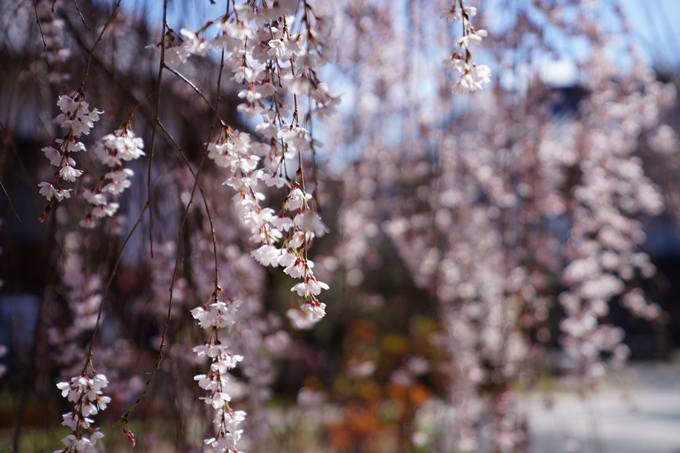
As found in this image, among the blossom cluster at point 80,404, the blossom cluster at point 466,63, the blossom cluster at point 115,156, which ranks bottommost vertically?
the blossom cluster at point 80,404

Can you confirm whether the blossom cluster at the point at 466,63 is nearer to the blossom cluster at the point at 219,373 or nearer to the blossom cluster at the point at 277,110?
the blossom cluster at the point at 277,110

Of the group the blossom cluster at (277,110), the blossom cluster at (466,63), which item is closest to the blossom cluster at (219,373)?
the blossom cluster at (277,110)

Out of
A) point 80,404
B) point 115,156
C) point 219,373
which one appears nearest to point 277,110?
point 115,156

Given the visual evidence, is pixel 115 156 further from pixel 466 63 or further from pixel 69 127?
pixel 466 63

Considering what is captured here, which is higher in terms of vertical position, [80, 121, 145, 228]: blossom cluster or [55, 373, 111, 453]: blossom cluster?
[80, 121, 145, 228]: blossom cluster

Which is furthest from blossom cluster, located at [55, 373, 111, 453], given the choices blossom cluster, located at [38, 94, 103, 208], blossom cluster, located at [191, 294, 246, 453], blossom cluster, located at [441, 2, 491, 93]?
blossom cluster, located at [441, 2, 491, 93]

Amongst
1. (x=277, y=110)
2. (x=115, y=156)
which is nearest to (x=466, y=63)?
(x=277, y=110)

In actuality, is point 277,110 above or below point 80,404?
above

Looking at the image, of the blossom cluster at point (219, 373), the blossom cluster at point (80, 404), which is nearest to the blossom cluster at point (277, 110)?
the blossom cluster at point (219, 373)

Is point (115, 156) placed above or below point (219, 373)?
above

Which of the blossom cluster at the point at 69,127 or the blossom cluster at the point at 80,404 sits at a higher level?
the blossom cluster at the point at 69,127

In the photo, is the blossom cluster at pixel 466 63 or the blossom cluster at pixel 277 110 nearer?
the blossom cluster at pixel 277 110

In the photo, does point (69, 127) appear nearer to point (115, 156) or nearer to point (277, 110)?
point (115, 156)

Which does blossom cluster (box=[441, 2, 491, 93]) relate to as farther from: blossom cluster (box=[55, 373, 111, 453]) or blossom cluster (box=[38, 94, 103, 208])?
blossom cluster (box=[55, 373, 111, 453])
